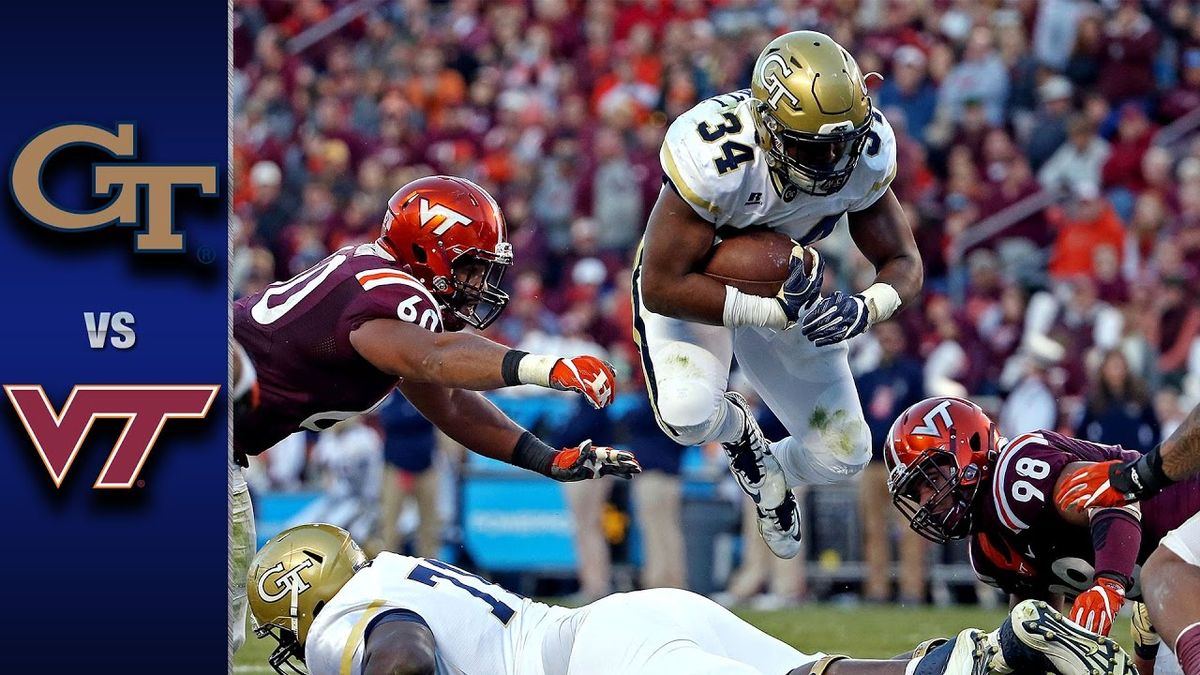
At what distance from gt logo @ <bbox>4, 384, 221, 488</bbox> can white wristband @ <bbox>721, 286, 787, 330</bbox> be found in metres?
2.17

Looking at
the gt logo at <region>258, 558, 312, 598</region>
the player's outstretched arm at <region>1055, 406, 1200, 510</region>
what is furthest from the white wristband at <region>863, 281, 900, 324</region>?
the gt logo at <region>258, 558, 312, 598</region>

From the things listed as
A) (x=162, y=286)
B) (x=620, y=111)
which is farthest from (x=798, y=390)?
(x=620, y=111)

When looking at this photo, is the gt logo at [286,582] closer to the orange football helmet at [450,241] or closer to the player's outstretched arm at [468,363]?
the player's outstretched arm at [468,363]

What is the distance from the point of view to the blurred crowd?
10.8 meters

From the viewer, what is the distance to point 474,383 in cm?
484

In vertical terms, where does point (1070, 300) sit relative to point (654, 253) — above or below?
below

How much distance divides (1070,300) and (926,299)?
1072 millimetres

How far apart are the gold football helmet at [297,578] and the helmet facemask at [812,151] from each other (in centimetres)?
194

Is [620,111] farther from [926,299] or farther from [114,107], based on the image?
[114,107]

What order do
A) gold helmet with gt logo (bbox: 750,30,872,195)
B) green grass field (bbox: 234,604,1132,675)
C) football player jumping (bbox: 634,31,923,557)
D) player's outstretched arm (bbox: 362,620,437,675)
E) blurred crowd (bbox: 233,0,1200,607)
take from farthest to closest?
blurred crowd (bbox: 233,0,1200,607) → green grass field (bbox: 234,604,1132,675) → football player jumping (bbox: 634,31,923,557) → gold helmet with gt logo (bbox: 750,30,872,195) → player's outstretched arm (bbox: 362,620,437,675)

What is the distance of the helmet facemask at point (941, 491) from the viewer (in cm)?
530

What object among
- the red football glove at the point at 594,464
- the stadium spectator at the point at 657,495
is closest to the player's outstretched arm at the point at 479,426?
the red football glove at the point at 594,464

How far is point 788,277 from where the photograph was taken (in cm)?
573

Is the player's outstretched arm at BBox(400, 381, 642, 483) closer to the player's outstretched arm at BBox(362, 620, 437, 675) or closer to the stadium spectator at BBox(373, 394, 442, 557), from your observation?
the player's outstretched arm at BBox(362, 620, 437, 675)
